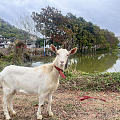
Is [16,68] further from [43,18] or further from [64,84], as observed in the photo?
[43,18]

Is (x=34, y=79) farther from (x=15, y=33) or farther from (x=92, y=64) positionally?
(x=15, y=33)

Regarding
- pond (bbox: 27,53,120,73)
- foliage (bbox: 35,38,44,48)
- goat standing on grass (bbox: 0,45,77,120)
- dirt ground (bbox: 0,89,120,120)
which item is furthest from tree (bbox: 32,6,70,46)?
foliage (bbox: 35,38,44,48)

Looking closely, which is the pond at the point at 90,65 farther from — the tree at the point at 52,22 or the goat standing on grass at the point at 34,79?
the goat standing on grass at the point at 34,79

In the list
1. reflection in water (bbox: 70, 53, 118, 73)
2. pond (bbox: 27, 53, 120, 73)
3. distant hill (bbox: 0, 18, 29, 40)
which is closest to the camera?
pond (bbox: 27, 53, 120, 73)

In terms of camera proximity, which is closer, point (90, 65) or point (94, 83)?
point (94, 83)

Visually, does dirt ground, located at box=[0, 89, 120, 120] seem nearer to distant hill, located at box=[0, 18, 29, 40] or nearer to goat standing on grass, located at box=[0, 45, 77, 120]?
goat standing on grass, located at box=[0, 45, 77, 120]

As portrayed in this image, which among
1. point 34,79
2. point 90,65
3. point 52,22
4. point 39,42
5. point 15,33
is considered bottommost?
point 90,65

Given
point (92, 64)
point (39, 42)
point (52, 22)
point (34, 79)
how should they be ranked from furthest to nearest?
point (39, 42) → point (92, 64) → point (52, 22) → point (34, 79)

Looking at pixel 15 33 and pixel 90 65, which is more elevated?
pixel 15 33

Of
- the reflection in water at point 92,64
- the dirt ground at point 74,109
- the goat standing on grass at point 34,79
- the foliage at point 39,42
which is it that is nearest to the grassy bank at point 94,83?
the dirt ground at point 74,109

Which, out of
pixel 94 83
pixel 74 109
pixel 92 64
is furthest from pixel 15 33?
pixel 74 109

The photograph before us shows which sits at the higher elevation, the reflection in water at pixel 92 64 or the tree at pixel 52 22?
the tree at pixel 52 22

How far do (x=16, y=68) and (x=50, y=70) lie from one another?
2.83 feet

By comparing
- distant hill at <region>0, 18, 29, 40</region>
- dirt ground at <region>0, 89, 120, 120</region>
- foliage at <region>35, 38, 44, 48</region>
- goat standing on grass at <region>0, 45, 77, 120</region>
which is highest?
distant hill at <region>0, 18, 29, 40</region>
